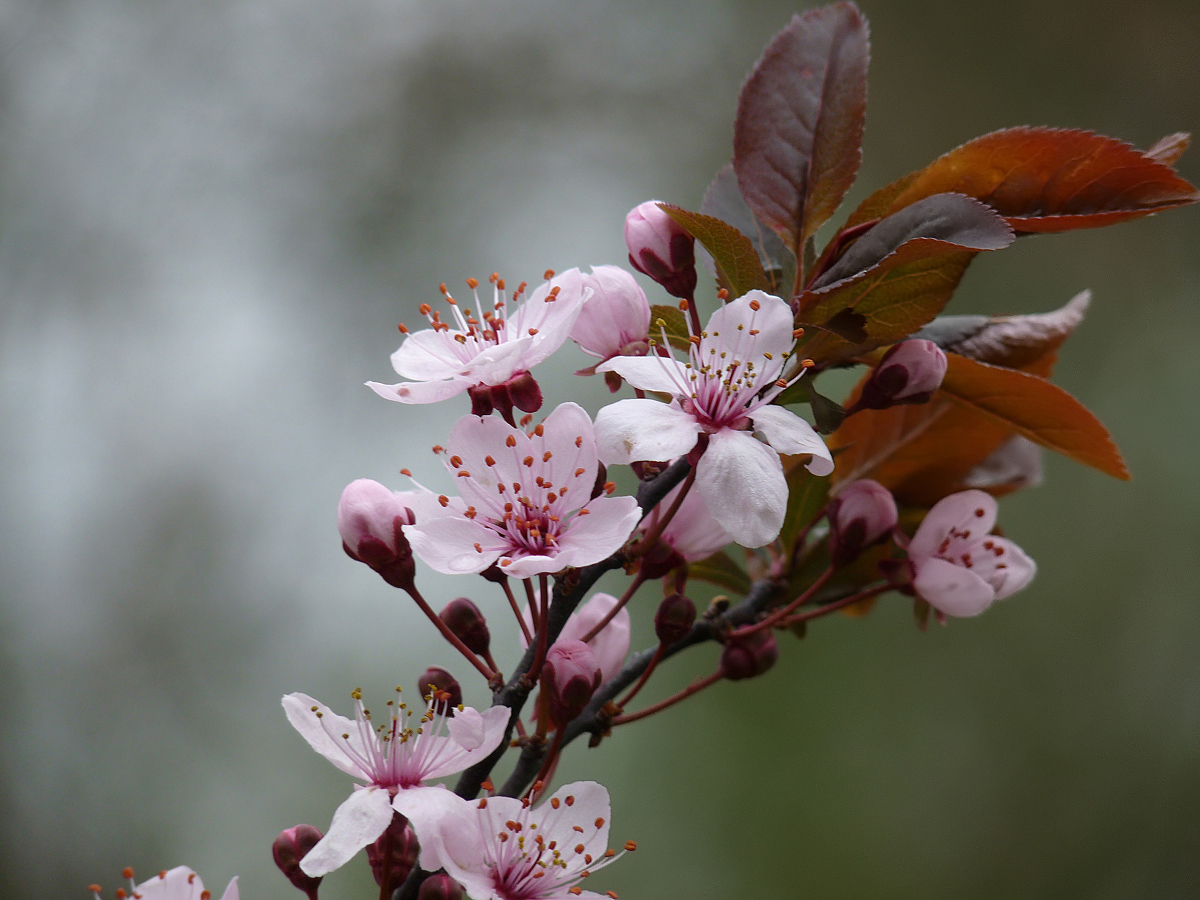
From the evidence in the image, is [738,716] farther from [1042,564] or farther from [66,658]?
[66,658]

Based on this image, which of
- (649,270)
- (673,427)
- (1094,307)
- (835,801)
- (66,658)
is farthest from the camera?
(1094,307)

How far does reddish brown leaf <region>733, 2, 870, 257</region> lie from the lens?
1.88ft

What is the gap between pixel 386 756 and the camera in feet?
1.58

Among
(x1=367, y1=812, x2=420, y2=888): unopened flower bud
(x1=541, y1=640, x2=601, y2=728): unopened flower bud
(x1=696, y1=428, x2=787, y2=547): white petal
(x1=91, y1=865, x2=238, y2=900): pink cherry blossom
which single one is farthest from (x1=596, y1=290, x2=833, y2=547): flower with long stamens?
(x1=91, y1=865, x2=238, y2=900): pink cherry blossom

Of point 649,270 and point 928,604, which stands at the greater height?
point 649,270

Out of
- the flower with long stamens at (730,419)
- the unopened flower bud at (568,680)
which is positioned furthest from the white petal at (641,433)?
the unopened flower bud at (568,680)

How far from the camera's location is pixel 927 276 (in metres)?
0.54

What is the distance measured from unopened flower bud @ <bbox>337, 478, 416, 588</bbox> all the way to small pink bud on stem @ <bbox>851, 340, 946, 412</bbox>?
0.28 meters

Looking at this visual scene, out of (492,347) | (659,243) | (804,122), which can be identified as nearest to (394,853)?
(492,347)

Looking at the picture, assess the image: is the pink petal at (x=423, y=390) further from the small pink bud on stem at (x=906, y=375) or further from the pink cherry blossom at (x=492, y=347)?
the small pink bud on stem at (x=906, y=375)

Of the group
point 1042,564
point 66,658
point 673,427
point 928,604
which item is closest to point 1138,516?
point 1042,564

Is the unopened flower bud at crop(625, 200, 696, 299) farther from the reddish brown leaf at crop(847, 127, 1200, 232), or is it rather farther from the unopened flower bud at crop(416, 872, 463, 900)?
the unopened flower bud at crop(416, 872, 463, 900)

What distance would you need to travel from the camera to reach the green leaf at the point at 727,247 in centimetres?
52

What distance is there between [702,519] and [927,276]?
0.20 m
